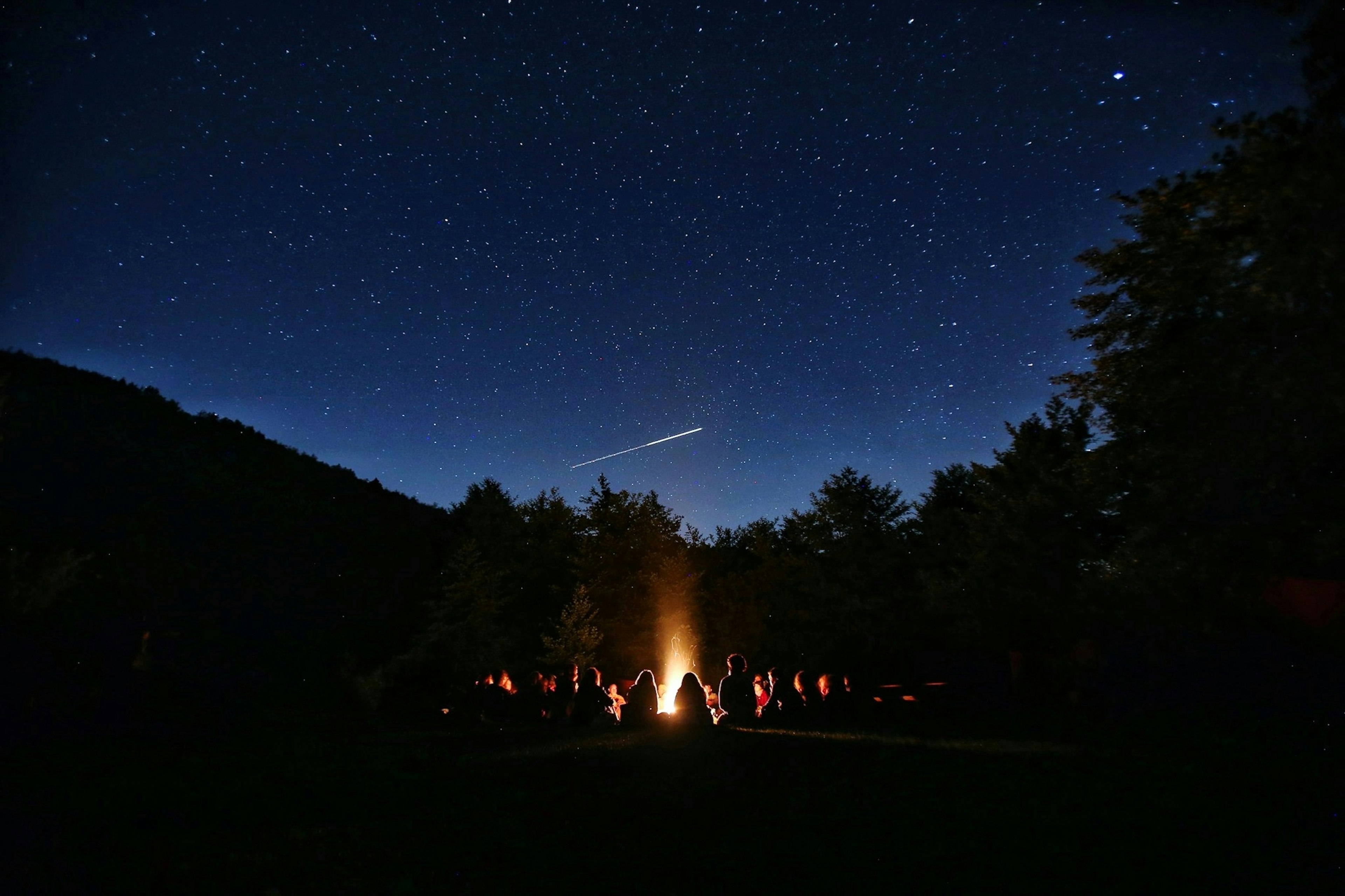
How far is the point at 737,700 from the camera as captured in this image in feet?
56.2

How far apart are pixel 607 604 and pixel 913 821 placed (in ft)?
94.4

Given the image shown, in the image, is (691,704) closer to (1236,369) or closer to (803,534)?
(1236,369)

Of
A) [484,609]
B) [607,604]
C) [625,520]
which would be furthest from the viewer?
[625,520]

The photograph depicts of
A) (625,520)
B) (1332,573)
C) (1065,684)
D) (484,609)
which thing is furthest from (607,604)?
(1332,573)

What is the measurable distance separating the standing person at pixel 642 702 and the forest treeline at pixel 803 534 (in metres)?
10.3

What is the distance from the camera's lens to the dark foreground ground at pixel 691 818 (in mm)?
5832

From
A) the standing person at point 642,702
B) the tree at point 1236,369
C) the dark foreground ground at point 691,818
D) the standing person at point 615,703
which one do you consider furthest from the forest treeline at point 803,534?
the standing person at point 642,702

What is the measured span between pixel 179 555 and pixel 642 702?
21667mm

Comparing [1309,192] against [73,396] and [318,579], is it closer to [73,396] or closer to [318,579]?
[318,579]

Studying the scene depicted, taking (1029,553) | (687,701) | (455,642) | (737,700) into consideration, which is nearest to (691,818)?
(687,701)

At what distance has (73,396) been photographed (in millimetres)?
38500

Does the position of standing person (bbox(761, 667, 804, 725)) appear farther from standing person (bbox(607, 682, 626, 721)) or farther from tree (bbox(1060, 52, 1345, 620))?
tree (bbox(1060, 52, 1345, 620))

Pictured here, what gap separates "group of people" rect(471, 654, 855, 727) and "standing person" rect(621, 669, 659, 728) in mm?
20

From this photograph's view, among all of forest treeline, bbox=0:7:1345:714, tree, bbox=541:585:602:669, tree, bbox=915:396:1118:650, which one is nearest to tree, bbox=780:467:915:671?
forest treeline, bbox=0:7:1345:714
